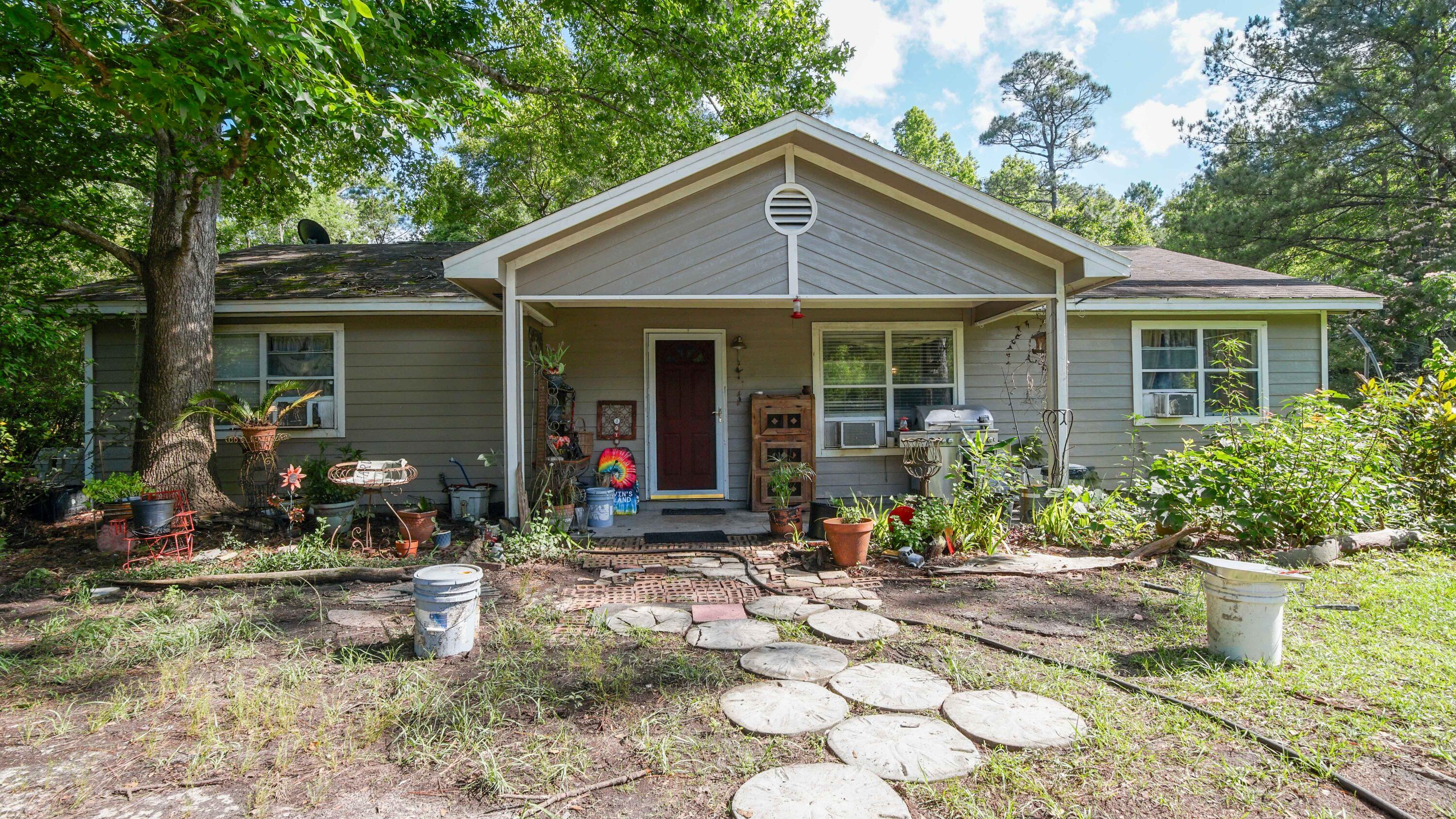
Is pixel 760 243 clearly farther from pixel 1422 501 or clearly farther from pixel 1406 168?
pixel 1406 168

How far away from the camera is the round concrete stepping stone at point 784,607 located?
13.1 ft

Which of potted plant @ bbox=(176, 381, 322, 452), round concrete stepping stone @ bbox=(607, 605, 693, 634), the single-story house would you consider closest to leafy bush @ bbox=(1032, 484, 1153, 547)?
the single-story house

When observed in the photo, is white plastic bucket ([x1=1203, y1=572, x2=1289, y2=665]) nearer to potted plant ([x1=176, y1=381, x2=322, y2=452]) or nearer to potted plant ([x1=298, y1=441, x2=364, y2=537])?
potted plant ([x1=298, y1=441, x2=364, y2=537])

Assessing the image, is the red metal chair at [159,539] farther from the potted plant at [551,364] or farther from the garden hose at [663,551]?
the garden hose at [663,551]

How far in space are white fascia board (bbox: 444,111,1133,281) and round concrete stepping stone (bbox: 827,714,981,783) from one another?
168 inches

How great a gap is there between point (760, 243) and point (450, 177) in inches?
504

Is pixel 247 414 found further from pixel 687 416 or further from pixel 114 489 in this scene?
pixel 687 416

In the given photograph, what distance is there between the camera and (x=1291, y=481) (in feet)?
16.2

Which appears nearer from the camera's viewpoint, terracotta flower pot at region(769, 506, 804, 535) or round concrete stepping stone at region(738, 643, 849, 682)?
round concrete stepping stone at region(738, 643, 849, 682)

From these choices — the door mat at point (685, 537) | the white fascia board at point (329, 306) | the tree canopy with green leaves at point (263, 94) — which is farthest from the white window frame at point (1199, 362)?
the white fascia board at point (329, 306)

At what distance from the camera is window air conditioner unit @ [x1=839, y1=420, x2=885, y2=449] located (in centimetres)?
758

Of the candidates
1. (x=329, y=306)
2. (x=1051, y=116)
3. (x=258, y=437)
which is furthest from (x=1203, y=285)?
(x=1051, y=116)

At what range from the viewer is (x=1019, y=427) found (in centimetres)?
784

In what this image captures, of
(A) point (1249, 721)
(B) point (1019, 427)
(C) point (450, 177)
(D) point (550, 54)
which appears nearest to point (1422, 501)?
(B) point (1019, 427)
